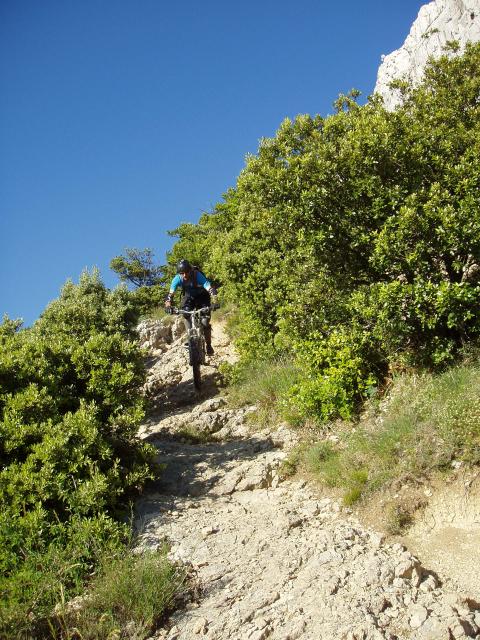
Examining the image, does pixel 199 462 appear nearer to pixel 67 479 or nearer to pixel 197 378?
pixel 67 479

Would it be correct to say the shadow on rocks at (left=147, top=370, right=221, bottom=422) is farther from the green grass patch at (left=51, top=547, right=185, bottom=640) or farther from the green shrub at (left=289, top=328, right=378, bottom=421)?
the green grass patch at (left=51, top=547, right=185, bottom=640)

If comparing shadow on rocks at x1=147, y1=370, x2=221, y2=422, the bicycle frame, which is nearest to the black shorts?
the bicycle frame

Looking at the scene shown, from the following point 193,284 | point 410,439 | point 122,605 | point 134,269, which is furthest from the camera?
point 134,269

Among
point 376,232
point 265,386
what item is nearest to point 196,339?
point 265,386

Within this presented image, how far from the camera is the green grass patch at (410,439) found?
16.1 ft

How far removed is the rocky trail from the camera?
3.42 m

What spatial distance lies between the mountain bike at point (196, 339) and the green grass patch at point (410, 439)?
3929mm

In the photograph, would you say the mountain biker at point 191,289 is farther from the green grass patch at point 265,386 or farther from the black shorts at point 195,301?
the green grass patch at point 265,386

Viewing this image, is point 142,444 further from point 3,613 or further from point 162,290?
point 162,290

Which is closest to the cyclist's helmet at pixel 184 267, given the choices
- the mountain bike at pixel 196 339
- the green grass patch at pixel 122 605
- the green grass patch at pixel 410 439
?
the mountain bike at pixel 196 339

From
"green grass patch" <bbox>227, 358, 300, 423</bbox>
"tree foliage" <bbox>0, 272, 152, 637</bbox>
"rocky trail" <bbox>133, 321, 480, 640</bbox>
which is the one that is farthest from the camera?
"green grass patch" <bbox>227, 358, 300, 423</bbox>

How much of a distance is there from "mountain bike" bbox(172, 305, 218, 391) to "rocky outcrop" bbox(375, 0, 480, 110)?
831 inches

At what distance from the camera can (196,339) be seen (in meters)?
9.54

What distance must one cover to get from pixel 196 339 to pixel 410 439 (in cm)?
516
